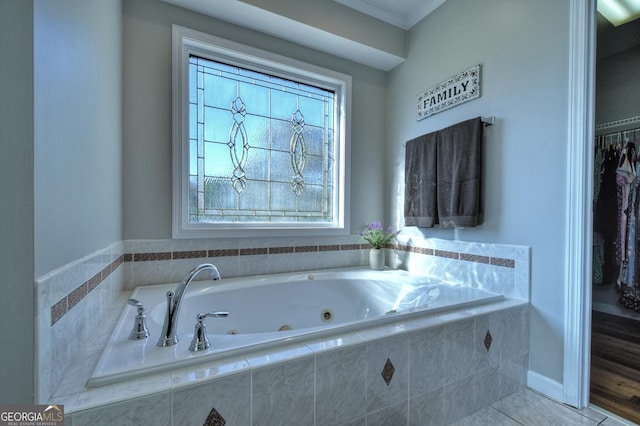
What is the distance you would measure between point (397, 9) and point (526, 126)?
1.47 metres

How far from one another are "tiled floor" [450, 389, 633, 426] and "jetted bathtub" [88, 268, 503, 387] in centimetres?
54

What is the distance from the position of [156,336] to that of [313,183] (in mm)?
1671

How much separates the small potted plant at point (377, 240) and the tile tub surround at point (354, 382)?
3.34 feet

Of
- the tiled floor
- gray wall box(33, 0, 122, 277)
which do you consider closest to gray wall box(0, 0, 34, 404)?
gray wall box(33, 0, 122, 277)

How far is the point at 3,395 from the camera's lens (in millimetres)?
665

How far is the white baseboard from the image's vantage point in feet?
5.02

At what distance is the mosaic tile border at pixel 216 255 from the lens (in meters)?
0.92

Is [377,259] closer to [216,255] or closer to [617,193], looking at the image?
[216,255]

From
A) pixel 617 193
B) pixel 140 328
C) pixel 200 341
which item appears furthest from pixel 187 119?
pixel 617 193

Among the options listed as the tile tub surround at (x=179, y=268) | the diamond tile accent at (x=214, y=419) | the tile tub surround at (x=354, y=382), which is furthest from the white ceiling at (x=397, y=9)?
the diamond tile accent at (x=214, y=419)

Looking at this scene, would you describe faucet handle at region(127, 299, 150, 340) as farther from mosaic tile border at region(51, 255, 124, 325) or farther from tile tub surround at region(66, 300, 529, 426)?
tile tub surround at region(66, 300, 529, 426)

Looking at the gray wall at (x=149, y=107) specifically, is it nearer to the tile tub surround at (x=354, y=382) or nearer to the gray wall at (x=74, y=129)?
the gray wall at (x=74, y=129)

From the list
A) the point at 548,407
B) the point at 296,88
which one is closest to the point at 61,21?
the point at 296,88

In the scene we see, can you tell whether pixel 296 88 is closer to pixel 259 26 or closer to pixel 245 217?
pixel 259 26
